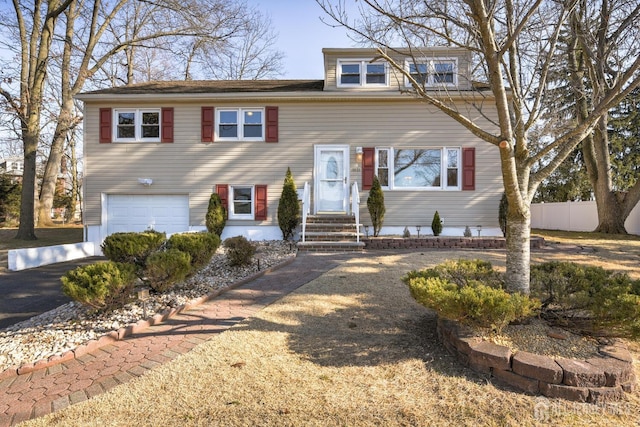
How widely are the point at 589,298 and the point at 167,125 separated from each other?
11.2 m

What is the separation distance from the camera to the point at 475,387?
232 cm

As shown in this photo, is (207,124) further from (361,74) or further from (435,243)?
(435,243)

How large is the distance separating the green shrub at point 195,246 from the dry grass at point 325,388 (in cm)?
183

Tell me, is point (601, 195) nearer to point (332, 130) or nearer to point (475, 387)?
point (332, 130)

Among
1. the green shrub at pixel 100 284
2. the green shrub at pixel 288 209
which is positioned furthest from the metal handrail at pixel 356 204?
the green shrub at pixel 100 284

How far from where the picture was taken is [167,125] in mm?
10734

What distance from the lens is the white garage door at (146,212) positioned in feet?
35.7

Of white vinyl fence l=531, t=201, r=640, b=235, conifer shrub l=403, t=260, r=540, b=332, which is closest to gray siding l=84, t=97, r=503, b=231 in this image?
white vinyl fence l=531, t=201, r=640, b=235

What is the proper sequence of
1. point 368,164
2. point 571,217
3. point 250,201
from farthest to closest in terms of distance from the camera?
1. point 571,217
2. point 250,201
3. point 368,164

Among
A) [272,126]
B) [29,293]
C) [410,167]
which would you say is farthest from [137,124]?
[410,167]

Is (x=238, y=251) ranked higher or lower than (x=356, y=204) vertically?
lower

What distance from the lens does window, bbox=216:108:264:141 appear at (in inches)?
423

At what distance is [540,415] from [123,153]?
471 inches

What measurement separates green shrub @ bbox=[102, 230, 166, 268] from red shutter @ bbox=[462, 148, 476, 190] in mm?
8912
